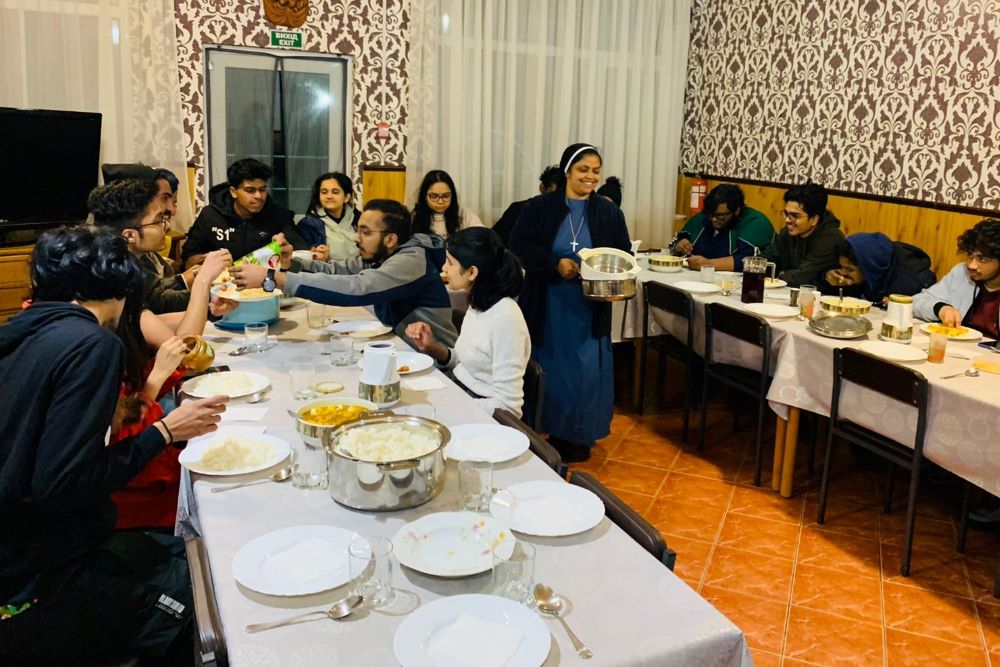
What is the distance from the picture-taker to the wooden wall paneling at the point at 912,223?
4.59 m

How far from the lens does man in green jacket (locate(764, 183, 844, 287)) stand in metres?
4.40

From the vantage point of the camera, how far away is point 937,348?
3062mm

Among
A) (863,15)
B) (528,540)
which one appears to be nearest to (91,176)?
(528,540)

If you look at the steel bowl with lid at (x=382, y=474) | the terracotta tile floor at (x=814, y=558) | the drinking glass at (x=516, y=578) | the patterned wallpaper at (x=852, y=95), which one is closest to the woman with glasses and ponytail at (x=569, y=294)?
the terracotta tile floor at (x=814, y=558)

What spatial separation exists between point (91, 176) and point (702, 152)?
4530 mm

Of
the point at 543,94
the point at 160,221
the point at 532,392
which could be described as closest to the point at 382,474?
the point at 532,392

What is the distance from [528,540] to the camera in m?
1.62

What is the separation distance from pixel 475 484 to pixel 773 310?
2557mm

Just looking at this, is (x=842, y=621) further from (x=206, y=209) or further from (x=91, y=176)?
(x=91, y=176)

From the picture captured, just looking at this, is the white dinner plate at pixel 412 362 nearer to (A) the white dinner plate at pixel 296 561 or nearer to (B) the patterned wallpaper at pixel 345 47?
(A) the white dinner plate at pixel 296 561

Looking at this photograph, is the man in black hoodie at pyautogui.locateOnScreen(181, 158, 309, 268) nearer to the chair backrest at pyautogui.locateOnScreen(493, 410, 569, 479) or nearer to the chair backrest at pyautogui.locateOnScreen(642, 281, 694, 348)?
the chair backrest at pyautogui.locateOnScreen(642, 281, 694, 348)

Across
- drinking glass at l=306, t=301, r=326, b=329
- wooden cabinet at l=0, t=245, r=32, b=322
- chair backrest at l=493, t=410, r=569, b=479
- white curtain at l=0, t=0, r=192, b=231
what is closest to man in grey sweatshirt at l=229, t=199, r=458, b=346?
drinking glass at l=306, t=301, r=326, b=329

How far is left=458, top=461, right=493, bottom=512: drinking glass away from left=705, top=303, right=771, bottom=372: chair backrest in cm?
222

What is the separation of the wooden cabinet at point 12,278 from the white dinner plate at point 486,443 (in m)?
3.69
